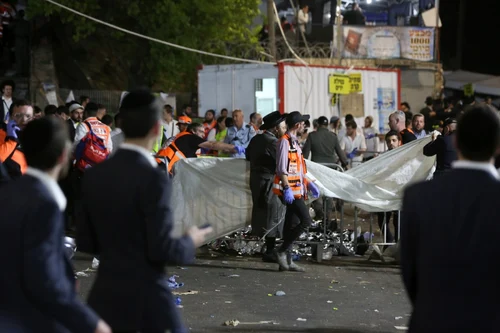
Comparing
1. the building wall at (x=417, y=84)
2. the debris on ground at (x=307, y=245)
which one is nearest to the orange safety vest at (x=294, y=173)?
the debris on ground at (x=307, y=245)

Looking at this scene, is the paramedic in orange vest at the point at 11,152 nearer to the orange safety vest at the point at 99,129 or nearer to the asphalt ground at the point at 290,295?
the asphalt ground at the point at 290,295

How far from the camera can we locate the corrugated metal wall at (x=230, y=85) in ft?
77.6

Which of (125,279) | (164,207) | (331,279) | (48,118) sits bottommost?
(331,279)

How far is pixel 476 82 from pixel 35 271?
99.0 feet

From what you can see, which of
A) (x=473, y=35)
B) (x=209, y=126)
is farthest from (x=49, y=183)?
(x=473, y=35)

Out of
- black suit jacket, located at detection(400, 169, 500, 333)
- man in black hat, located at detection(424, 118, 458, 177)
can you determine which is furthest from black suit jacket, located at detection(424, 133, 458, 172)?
black suit jacket, located at detection(400, 169, 500, 333)

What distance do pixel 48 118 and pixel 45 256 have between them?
718 millimetres

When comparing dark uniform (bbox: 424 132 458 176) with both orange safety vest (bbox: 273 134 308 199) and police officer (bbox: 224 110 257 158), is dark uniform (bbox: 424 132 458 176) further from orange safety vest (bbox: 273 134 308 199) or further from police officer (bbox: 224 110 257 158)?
police officer (bbox: 224 110 257 158)

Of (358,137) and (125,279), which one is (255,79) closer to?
(358,137)

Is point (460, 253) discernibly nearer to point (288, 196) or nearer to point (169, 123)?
point (288, 196)

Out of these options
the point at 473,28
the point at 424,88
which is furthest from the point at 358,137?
the point at 473,28

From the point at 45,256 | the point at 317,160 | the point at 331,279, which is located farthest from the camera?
the point at 317,160

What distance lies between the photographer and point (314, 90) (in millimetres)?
24031

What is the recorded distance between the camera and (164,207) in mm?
4285
